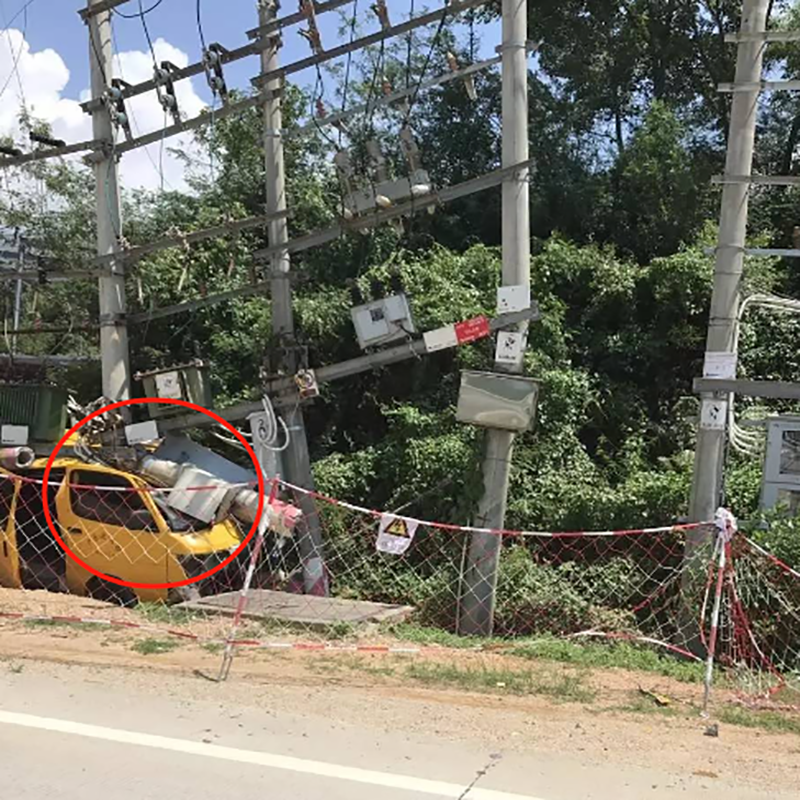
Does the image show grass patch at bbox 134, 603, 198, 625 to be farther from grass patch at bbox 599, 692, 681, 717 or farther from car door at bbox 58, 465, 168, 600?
grass patch at bbox 599, 692, 681, 717

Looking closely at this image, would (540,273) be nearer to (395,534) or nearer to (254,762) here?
(395,534)

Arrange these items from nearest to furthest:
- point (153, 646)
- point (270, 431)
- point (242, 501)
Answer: point (153, 646) < point (242, 501) < point (270, 431)

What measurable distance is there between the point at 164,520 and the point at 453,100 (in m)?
13.5

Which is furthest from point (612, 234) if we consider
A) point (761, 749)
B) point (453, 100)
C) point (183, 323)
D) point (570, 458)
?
point (761, 749)

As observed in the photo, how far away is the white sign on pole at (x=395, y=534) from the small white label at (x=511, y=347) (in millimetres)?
2268

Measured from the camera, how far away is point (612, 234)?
59.0 ft

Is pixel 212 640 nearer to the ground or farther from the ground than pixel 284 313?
nearer to the ground

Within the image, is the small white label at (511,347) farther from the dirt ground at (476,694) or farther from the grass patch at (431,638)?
the dirt ground at (476,694)

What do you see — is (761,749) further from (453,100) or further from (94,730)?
(453,100)

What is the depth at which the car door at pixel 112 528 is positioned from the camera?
9547 mm

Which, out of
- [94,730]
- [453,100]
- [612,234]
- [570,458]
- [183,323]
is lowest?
[94,730]

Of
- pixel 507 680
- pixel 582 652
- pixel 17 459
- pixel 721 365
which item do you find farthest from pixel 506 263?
pixel 17 459

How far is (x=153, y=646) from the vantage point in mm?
7281

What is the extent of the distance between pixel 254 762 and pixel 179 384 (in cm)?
770
